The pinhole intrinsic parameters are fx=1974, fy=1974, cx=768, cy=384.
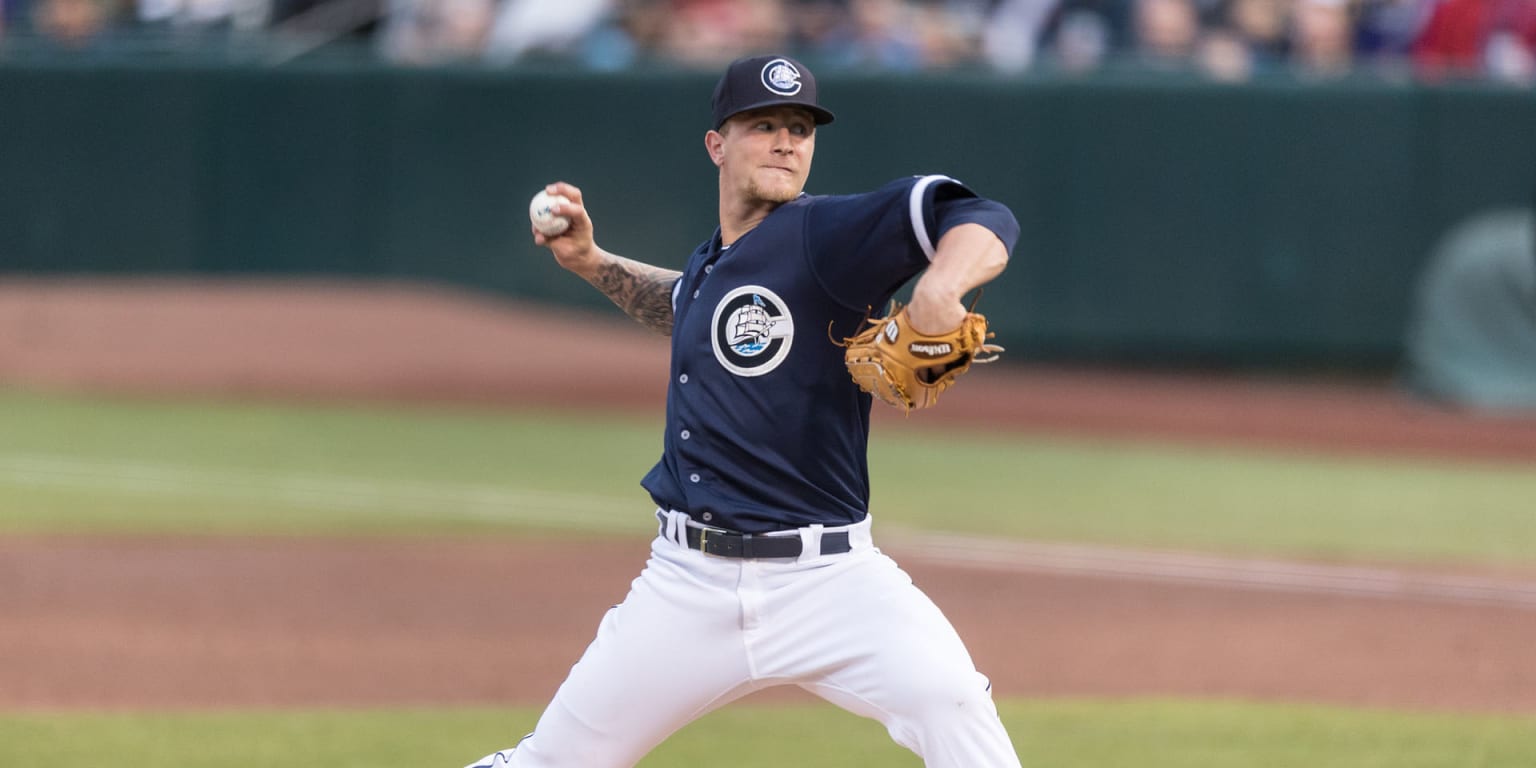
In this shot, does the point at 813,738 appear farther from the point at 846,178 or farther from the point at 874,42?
the point at 874,42

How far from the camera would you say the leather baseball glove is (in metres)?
3.73

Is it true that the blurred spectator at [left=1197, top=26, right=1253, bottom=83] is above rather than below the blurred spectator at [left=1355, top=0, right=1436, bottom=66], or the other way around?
below

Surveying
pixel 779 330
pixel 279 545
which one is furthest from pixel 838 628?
pixel 279 545

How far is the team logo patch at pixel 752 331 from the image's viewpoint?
13.4ft

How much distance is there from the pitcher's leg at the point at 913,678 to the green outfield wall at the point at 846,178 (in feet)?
40.0

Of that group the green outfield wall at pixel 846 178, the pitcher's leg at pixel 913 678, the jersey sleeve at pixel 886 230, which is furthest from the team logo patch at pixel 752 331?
the green outfield wall at pixel 846 178

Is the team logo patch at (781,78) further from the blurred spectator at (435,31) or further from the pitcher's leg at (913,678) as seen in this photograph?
the blurred spectator at (435,31)

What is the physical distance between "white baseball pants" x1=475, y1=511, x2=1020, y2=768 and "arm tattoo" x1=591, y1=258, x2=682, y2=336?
82 cm

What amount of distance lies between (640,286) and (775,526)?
90cm

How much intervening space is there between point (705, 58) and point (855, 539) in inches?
497

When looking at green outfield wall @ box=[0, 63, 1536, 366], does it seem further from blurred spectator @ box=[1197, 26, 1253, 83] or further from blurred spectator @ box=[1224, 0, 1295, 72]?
A: blurred spectator @ box=[1224, 0, 1295, 72]

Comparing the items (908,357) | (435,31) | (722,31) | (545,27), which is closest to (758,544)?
(908,357)

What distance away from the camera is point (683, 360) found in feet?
13.9

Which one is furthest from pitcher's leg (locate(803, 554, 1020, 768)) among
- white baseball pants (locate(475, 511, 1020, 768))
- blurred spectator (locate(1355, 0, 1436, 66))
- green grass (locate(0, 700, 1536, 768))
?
blurred spectator (locate(1355, 0, 1436, 66))
